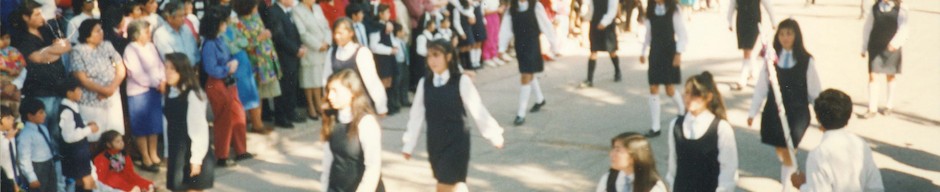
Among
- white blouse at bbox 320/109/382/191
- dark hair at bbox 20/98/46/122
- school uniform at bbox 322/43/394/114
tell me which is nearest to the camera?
white blouse at bbox 320/109/382/191

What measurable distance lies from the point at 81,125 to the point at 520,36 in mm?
4784

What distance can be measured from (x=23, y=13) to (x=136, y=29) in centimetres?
83

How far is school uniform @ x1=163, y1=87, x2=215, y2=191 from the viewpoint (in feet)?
22.6

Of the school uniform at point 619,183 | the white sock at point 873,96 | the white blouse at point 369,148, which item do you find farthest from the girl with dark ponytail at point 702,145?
the white sock at point 873,96

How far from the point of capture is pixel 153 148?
29.0 ft

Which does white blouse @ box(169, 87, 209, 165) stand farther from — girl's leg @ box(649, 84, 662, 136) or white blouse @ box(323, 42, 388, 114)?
girl's leg @ box(649, 84, 662, 136)

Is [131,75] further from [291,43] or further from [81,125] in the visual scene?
[291,43]

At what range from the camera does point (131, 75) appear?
28.1 feet

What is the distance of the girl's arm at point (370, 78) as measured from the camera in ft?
26.9

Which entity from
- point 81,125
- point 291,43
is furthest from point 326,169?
point 291,43

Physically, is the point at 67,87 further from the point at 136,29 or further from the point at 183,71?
the point at 183,71

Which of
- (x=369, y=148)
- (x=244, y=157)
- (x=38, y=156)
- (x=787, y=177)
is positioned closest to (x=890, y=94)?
(x=787, y=177)

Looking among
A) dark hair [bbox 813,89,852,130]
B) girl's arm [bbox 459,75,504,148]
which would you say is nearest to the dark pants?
girl's arm [bbox 459,75,504,148]

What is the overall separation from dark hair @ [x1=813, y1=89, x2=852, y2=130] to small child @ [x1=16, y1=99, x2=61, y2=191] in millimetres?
4947
